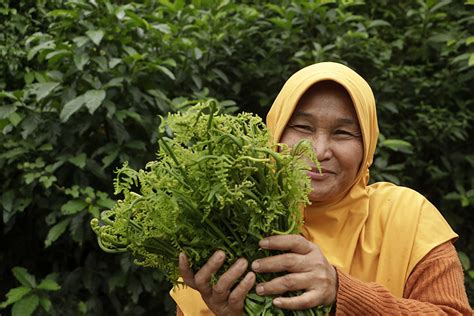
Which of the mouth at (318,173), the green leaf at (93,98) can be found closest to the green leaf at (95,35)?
the green leaf at (93,98)

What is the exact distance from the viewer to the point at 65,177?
2859mm

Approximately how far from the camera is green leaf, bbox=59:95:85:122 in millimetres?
2652

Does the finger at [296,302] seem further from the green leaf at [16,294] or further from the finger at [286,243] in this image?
the green leaf at [16,294]

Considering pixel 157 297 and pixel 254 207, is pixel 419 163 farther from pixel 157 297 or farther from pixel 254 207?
pixel 254 207

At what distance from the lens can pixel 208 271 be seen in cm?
128

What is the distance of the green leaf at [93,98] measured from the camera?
2613 mm

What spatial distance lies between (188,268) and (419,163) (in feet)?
8.41

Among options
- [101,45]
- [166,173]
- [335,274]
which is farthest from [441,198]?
[166,173]

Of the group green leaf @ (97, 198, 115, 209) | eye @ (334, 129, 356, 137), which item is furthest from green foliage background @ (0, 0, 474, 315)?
eye @ (334, 129, 356, 137)

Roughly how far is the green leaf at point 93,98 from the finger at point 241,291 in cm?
148

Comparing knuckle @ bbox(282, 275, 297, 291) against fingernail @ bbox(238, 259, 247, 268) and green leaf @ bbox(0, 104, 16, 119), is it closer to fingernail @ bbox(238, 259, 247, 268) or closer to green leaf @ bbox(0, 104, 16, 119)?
fingernail @ bbox(238, 259, 247, 268)

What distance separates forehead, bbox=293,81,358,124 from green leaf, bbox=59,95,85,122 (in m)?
1.34

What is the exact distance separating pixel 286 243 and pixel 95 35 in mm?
1755

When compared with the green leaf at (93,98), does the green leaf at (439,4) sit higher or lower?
higher
